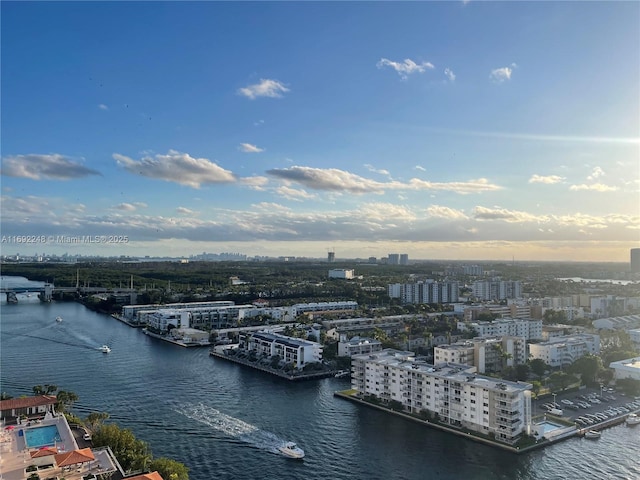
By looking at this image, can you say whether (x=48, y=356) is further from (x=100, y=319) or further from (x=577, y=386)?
(x=577, y=386)

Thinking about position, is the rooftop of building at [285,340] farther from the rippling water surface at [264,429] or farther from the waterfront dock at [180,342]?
the waterfront dock at [180,342]

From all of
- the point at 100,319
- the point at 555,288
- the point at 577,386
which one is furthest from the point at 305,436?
the point at 555,288

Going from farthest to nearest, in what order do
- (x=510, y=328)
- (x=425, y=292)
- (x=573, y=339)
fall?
(x=425, y=292) → (x=510, y=328) → (x=573, y=339)

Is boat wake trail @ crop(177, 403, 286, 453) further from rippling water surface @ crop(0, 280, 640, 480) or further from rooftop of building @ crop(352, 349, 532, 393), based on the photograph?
rooftop of building @ crop(352, 349, 532, 393)

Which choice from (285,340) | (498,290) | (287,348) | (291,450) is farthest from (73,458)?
(498,290)

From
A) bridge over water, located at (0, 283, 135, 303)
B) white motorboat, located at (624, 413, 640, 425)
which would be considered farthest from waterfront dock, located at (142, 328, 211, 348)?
bridge over water, located at (0, 283, 135, 303)

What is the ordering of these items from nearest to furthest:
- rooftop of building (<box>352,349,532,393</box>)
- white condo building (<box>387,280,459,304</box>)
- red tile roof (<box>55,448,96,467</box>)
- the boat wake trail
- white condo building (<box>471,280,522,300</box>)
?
red tile roof (<box>55,448,96,467</box>), the boat wake trail, rooftop of building (<box>352,349,532,393</box>), white condo building (<box>387,280,459,304</box>), white condo building (<box>471,280,522,300</box>)

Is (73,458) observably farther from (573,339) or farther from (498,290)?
(498,290)

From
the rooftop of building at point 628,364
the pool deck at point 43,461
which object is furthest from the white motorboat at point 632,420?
the pool deck at point 43,461
